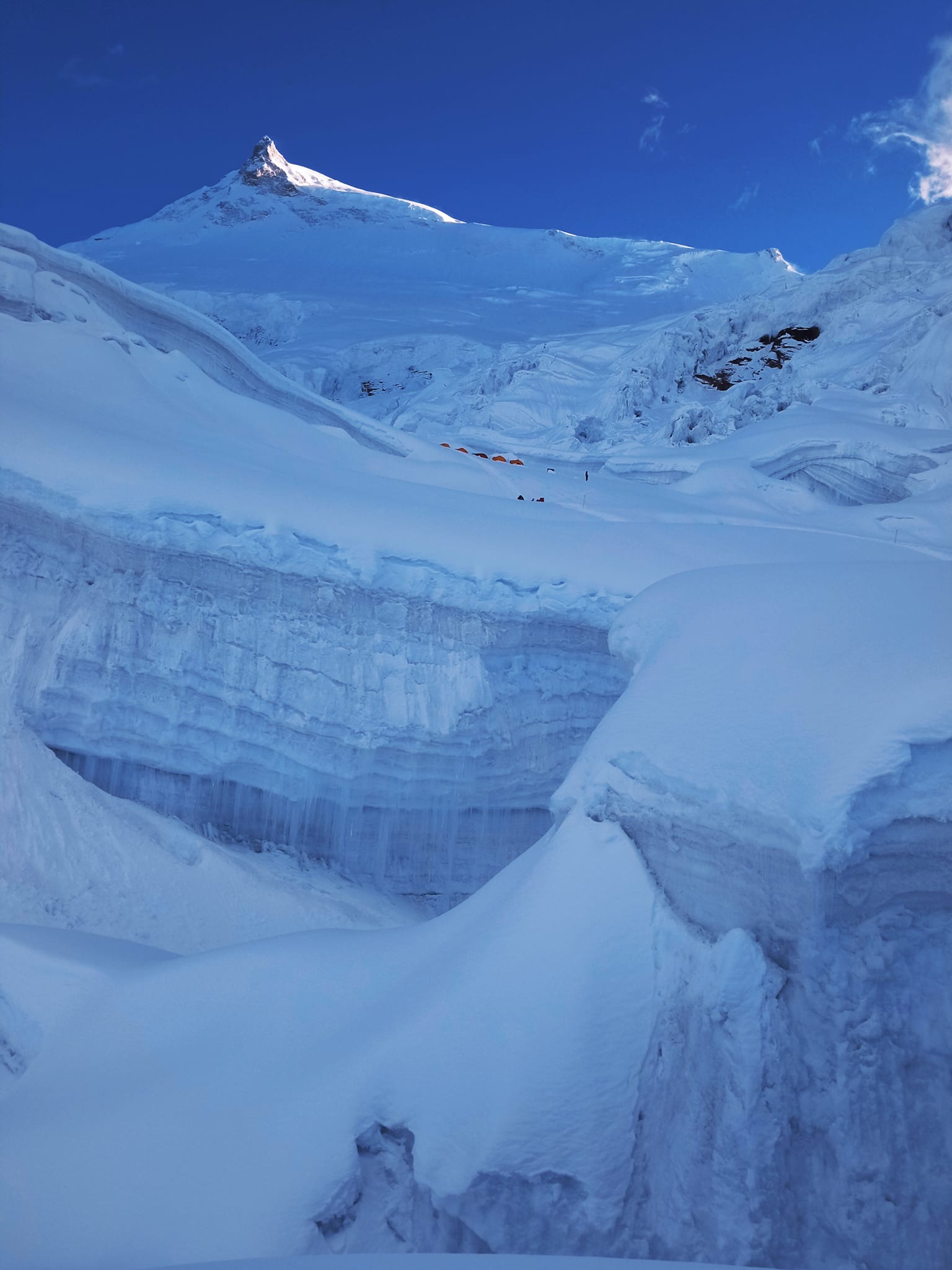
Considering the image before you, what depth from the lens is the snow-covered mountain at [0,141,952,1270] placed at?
232cm

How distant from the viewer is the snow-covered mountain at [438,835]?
2.32 metres

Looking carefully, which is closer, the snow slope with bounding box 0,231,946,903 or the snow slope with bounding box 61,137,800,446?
the snow slope with bounding box 0,231,946,903

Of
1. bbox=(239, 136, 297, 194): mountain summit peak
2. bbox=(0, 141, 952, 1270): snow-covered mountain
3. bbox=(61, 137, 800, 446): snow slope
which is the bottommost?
bbox=(0, 141, 952, 1270): snow-covered mountain

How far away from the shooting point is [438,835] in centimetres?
491

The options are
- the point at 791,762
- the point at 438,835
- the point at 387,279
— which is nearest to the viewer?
the point at 791,762

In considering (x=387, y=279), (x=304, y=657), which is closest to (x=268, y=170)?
(x=387, y=279)

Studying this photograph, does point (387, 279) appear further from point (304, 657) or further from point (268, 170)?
point (304, 657)

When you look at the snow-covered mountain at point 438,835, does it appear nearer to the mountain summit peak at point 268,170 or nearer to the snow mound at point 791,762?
the snow mound at point 791,762

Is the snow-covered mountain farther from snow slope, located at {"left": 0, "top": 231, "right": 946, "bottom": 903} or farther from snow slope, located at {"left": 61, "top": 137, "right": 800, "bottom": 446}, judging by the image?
snow slope, located at {"left": 61, "top": 137, "right": 800, "bottom": 446}

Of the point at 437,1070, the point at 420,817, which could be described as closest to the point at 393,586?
the point at 420,817

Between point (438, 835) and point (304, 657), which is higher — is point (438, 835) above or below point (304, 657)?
below

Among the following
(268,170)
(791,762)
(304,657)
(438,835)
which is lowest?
(438,835)

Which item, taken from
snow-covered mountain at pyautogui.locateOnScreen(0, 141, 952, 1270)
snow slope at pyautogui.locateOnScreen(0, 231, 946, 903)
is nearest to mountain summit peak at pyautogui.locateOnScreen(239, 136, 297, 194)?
snow-covered mountain at pyautogui.locateOnScreen(0, 141, 952, 1270)

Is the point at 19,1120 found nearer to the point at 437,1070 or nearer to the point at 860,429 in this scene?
the point at 437,1070
